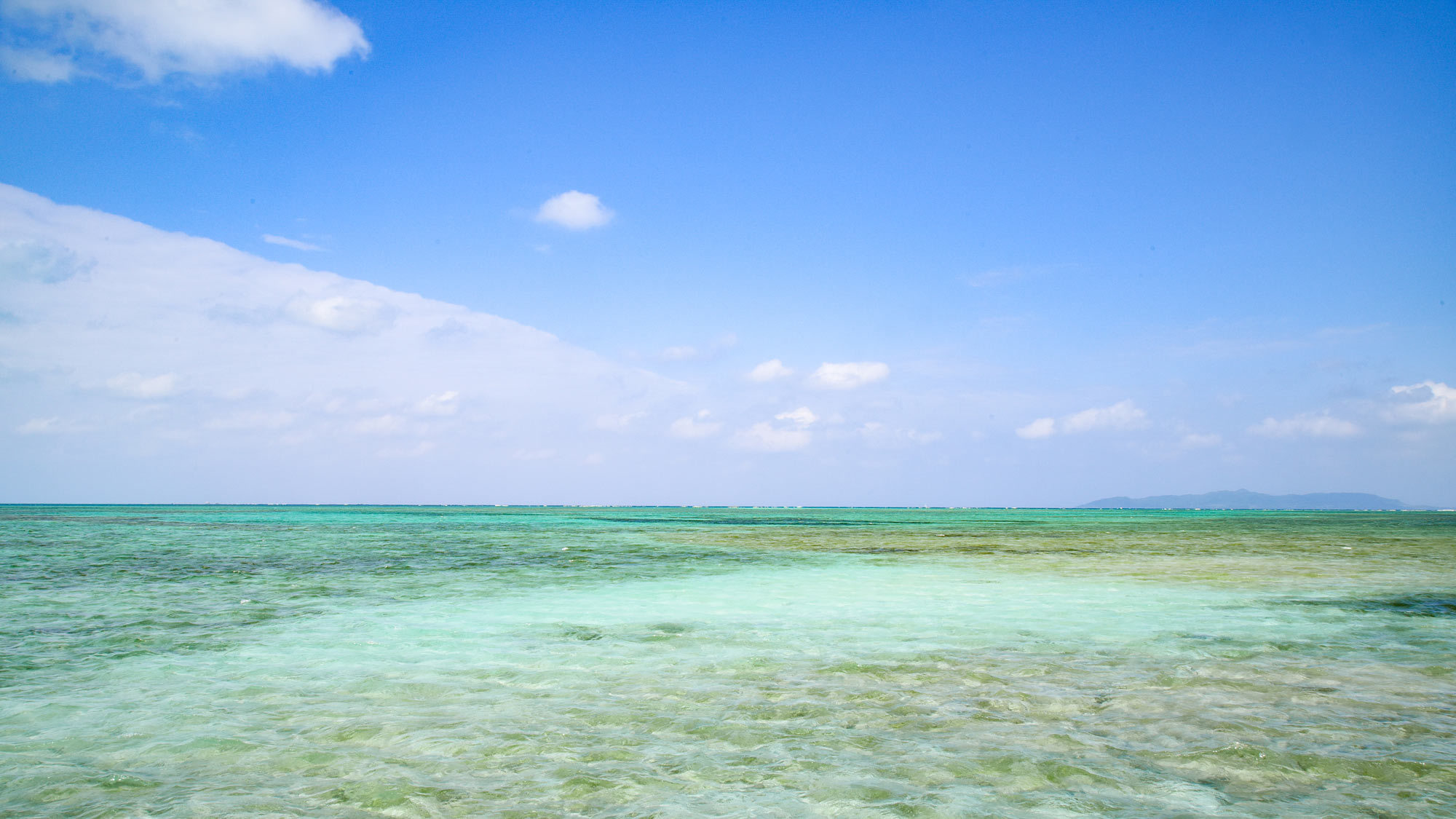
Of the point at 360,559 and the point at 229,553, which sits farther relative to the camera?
the point at 229,553

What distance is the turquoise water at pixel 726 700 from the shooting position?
593 cm

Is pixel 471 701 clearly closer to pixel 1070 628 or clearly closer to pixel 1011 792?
pixel 1011 792

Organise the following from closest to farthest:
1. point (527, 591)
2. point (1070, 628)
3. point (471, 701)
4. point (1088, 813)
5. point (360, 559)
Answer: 1. point (1088, 813)
2. point (471, 701)
3. point (1070, 628)
4. point (527, 591)
5. point (360, 559)

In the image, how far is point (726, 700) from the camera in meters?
8.75

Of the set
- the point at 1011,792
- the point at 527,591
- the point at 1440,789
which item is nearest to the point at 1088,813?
the point at 1011,792

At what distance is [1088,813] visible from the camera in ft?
18.1

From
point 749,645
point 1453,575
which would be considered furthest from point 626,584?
point 1453,575

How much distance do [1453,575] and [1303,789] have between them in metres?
24.6

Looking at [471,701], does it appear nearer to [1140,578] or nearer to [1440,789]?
[1440,789]

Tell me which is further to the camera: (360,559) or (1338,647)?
(360,559)

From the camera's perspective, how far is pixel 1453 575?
77.8 feet

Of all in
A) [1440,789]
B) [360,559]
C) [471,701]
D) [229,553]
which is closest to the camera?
[1440,789]

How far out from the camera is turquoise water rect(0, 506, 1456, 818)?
5.93 metres

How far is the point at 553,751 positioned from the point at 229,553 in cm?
3208
